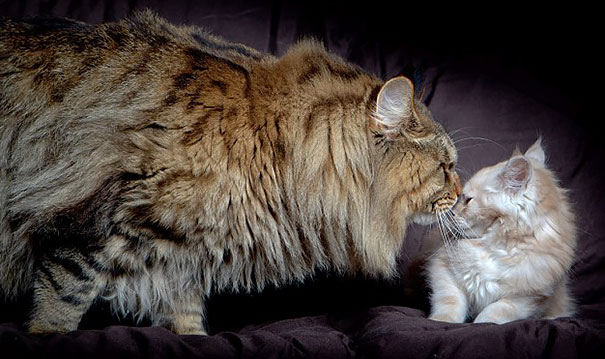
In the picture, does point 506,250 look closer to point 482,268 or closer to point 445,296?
point 482,268

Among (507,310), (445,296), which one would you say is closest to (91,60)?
(445,296)

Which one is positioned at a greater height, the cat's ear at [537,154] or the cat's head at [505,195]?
the cat's ear at [537,154]

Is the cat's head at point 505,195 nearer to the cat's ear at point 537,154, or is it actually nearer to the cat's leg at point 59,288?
the cat's ear at point 537,154

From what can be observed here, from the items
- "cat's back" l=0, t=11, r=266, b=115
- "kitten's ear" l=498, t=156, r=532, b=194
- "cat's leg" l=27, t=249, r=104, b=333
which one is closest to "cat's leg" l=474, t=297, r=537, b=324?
"kitten's ear" l=498, t=156, r=532, b=194

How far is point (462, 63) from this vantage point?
2982 millimetres

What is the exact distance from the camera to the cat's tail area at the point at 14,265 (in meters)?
2.01

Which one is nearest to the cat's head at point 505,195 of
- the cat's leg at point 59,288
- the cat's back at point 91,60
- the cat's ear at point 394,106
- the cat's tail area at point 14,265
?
the cat's ear at point 394,106

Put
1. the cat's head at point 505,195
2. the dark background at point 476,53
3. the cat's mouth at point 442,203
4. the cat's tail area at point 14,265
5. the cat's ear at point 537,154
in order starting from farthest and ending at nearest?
the dark background at point 476,53, the cat's ear at point 537,154, the cat's head at point 505,195, the cat's mouth at point 442,203, the cat's tail area at point 14,265

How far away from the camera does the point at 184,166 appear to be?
1.91 meters

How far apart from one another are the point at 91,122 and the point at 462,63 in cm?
161

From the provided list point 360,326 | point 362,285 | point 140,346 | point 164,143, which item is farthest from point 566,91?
point 140,346

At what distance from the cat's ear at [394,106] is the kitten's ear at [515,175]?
43 cm

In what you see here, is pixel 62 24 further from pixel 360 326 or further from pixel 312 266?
pixel 360 326

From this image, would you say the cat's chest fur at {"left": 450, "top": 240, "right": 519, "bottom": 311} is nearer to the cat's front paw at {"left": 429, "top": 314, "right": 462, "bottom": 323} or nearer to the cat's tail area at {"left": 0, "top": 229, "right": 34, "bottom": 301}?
the cat's front paw at {"left": 429, "top": 314, "right": 462, "bottom": 323}
